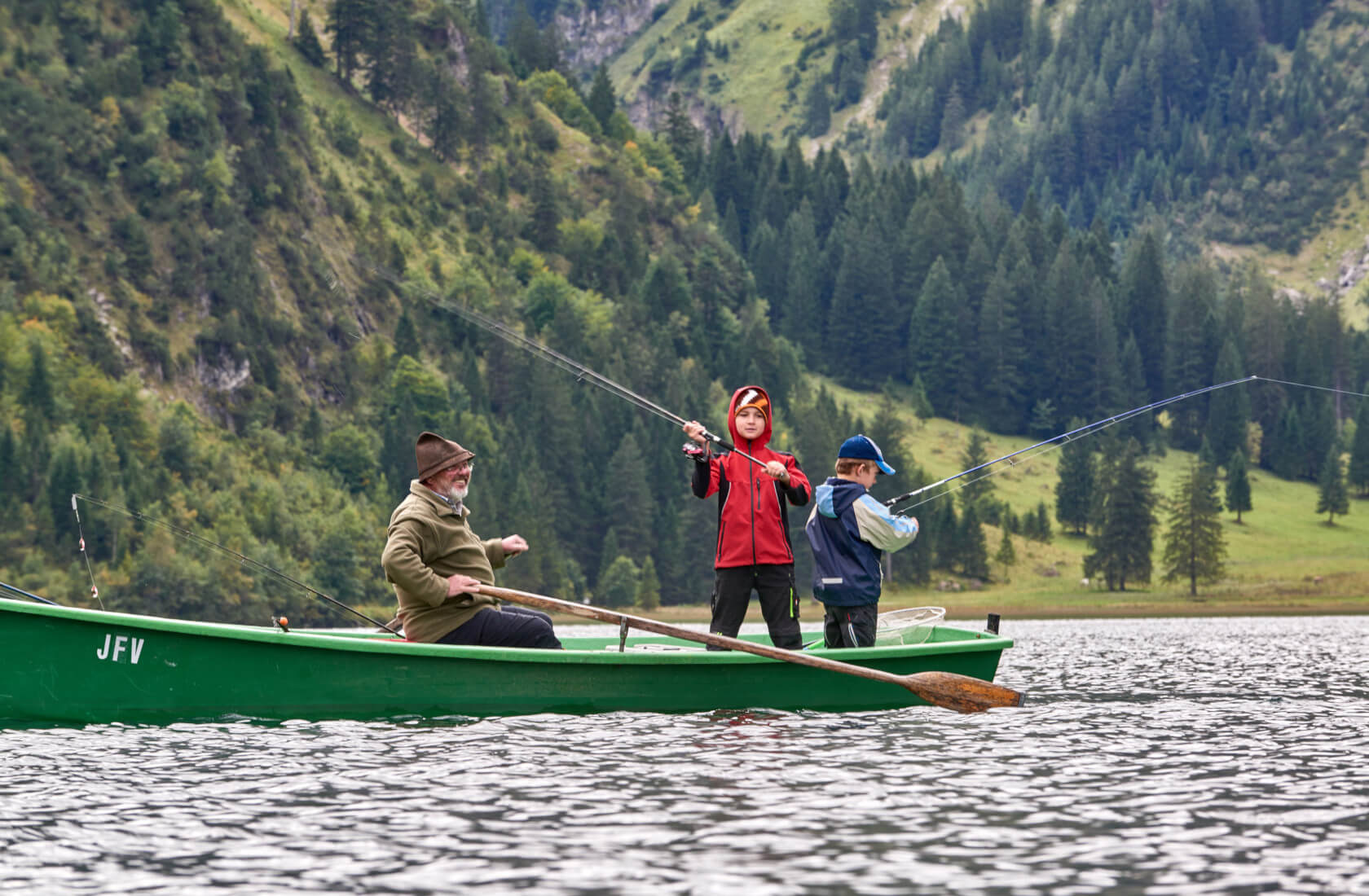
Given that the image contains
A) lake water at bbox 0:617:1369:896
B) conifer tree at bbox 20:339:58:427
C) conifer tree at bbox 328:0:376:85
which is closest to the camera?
lake water at bbox 0:617:1369:896

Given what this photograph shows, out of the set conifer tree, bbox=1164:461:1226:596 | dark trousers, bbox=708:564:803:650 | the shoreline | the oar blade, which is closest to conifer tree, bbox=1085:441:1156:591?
conifer tree, bbox=1164:461:1226:596

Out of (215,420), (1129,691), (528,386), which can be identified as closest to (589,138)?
(528,386)

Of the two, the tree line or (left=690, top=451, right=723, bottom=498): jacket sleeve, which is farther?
the tree line

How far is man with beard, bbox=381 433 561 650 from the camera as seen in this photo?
14.7 metres

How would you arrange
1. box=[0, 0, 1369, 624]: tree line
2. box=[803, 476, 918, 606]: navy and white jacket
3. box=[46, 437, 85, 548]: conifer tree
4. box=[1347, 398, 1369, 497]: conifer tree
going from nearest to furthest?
1. box=[803, 476, 918, 606]: navy and white jacket
2. box=[46, 437, 85, 548]: conifer tree
3. box=[0, 0, 1369, 624]: tree line
4. box=[1347, 398, 1369, 497]: conifer tree

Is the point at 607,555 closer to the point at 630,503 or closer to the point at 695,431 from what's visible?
the point at 630,503

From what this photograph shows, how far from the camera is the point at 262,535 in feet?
299

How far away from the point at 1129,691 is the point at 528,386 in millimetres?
108979

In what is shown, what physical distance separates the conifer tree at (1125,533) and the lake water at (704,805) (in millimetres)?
100330

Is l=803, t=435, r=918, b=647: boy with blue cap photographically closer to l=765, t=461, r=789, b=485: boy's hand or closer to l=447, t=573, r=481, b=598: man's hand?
l=765, t=461, r=789, b=485: boy's hand

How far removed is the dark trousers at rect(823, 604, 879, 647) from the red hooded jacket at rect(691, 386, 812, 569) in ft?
2.58

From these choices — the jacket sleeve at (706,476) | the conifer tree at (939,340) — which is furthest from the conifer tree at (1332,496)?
the jacket sleeve at (706,476)

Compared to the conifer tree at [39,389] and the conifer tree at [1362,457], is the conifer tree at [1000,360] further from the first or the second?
the conifer tree at [39,389]

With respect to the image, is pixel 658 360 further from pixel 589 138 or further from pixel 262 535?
pixel 262 535
